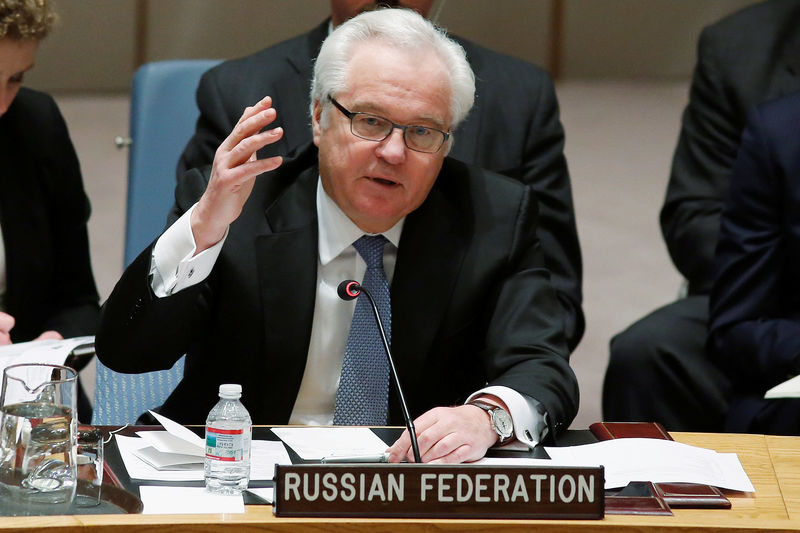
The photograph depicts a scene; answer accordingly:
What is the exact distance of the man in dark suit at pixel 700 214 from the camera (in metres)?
3.09

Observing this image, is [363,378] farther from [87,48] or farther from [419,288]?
[87,48]

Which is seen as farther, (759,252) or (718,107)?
(718,107)

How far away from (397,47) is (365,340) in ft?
1.67

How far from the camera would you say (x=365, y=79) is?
2178 millimetres

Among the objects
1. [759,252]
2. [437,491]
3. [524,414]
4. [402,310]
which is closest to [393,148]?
[402,310]

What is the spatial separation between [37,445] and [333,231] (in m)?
0.85

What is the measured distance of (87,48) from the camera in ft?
22.9

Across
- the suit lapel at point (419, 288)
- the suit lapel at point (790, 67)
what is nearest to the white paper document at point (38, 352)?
the suit lapel at point (419, 288)

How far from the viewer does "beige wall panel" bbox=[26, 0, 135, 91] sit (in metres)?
6.86

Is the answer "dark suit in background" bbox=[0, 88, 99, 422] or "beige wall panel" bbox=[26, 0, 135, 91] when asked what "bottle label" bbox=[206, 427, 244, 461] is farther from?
"beige wall panel" bbox=[26, 0, 135, 91]

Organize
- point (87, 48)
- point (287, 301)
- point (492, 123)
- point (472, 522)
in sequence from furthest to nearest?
point (87, 48) < point (492, 123) < point (287, 301) < point (472, 522)

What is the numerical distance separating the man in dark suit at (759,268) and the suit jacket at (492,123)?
1.11 feet

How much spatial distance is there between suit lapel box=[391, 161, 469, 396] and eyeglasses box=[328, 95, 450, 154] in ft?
0.63

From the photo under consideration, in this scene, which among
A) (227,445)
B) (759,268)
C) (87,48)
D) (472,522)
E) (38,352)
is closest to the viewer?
(472,522)
